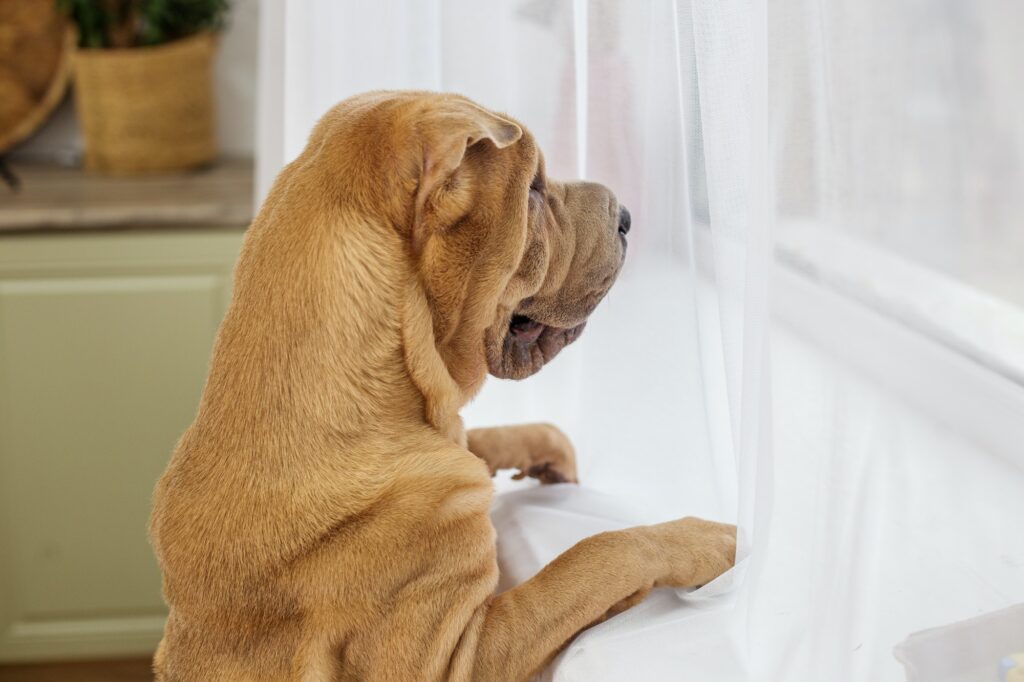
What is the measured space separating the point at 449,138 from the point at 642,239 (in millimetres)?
277

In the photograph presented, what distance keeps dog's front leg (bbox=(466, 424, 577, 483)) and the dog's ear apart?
338mm

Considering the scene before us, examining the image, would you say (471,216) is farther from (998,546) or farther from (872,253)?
(998,546)

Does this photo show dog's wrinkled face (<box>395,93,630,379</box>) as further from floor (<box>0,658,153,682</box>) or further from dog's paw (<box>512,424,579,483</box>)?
floor (<box>0,658,153,682</box>)

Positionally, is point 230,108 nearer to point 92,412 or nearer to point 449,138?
point 92,412

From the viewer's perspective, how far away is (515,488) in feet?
4.12

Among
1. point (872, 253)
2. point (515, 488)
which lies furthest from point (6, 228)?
point (872, 253)

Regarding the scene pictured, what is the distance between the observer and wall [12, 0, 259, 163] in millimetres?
2570

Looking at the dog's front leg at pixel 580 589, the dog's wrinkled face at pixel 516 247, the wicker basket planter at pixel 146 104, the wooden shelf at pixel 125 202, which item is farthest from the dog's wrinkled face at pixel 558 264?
the wicker basket planter at pixel 146 104

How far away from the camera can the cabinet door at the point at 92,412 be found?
2033mm

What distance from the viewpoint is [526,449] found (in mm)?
1198

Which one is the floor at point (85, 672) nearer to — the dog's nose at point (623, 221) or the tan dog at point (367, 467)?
the tan dog at point (367, 467)

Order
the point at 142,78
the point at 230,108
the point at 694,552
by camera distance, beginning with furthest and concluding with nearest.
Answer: the point at 230,108, the point at 142,78, the point at 694,552

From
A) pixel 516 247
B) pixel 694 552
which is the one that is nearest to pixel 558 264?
pixel 516 247

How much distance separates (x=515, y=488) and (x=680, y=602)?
35cm
